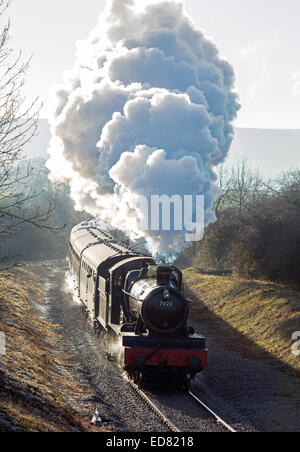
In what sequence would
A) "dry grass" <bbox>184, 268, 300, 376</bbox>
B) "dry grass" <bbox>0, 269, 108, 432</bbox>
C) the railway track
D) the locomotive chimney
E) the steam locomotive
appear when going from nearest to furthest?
"dry grass" <bbox>0, 269, 108, 432</bbox> < the railway track < the steam locomotive < the locomotive chimney < "dry grass" <bbox>184, 268, 300, 376</bbox>

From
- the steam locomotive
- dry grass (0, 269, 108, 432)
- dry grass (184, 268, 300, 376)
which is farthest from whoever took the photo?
dry grass (184, 268, 300, 376)

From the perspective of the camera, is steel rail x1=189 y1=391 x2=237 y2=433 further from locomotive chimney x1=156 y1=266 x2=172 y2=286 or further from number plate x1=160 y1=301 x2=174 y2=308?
locomotive chimney x1=156 y1=266 x2=172 y2=286

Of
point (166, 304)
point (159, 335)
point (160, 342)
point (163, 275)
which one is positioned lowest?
point (160, 342)

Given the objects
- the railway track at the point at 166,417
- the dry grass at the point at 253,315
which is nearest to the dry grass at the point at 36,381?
the railway track at the point at 166,417

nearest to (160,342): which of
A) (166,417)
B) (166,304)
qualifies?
(166,304)

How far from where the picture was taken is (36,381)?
12.6m

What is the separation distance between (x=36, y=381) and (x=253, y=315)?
1206cm

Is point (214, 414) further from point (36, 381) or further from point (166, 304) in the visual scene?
point (36, 381)

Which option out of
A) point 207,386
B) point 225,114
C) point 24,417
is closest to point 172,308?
point 207,386

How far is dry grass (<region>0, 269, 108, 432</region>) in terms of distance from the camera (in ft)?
29.7

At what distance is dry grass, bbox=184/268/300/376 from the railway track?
4.57 meters

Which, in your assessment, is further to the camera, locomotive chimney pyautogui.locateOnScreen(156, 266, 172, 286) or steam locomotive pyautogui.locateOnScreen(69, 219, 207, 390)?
locomotive chimney pyautogui.locateOnScreen(156, 266, 172, 286)

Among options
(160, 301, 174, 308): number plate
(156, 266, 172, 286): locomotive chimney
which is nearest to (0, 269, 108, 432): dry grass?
(160, 301, 174, 308): number plate
